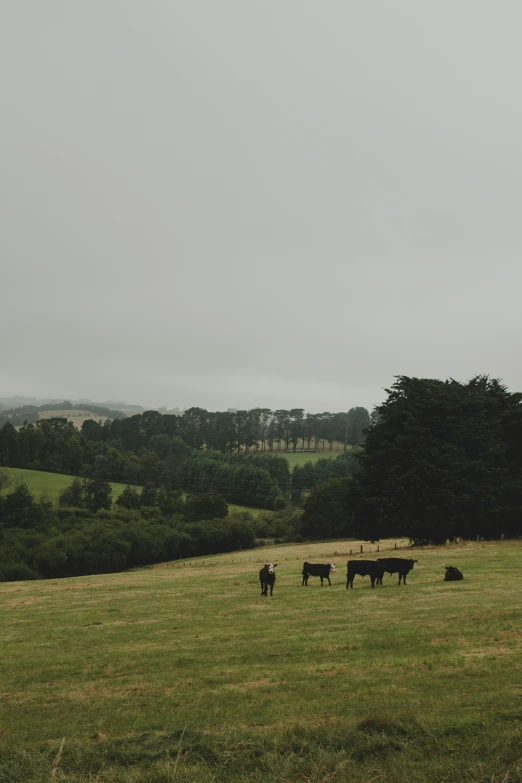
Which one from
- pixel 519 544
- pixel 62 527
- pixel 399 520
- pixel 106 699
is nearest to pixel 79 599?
pixel 106 699

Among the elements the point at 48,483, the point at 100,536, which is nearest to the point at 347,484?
the point at 100,536

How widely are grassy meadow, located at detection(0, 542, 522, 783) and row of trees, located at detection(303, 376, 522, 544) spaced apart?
23459 millimetres

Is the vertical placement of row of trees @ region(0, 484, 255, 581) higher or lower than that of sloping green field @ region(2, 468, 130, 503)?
lower

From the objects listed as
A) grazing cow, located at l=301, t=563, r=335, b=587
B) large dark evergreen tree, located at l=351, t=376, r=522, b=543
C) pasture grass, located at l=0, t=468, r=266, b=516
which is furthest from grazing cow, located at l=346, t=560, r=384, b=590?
pasture grass, located at l=0, t=468, r=266, b=516

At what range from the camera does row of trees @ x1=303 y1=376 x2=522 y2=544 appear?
4856 cm

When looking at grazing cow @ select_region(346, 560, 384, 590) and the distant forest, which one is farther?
the distant forest

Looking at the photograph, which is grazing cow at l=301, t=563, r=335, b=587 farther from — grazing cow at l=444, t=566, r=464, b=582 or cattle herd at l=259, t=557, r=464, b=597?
grazing cow at l=444, t=566, r=464, b=582

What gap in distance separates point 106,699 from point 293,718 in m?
4.96

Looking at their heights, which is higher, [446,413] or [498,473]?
[446,413]

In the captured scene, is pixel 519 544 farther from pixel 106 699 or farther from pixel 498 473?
pixel 106 699

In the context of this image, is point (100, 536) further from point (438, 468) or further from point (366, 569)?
point (366, 569)

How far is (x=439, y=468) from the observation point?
1927 inches

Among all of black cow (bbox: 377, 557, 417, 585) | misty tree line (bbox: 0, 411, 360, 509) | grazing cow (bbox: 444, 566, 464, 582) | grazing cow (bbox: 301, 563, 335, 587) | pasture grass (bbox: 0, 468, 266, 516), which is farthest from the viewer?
misty tree line (bbox: 0, 411, 360, 509)

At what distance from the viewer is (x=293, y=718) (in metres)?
10.5
